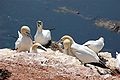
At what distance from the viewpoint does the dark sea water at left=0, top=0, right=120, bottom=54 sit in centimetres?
6748

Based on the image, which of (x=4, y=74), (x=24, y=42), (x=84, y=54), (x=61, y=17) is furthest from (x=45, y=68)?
(x=61, y=17)

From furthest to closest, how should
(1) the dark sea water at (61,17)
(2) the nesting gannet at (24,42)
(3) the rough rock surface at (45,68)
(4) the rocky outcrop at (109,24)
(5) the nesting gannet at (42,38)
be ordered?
(4) the rocky outcrop at (109,24)
(1) the dark sea water at (61,17)
(5) the nesting gannet at (42,38)
(2) the nesting gannet at (24,42)
(3) the rough rock surface at (45,68)

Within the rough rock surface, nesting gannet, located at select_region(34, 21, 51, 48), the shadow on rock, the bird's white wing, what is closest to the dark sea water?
nesting gannet, located at select_region(34, 21, 51, 48)

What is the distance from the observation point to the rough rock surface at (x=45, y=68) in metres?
15.5

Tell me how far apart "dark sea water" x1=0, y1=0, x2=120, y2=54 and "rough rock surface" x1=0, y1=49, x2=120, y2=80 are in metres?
38.3

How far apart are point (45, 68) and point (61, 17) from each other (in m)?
66.4

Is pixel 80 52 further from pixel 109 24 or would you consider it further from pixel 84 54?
pixel 109 24

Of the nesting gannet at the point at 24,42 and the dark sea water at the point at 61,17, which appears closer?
the nesting gannet at the point at 24,42

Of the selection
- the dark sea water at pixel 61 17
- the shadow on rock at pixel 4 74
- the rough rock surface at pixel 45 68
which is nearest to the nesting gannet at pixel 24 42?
the rough rock surface at pixel 45 68

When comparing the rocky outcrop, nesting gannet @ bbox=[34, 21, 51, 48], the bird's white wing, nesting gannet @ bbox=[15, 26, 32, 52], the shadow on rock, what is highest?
the rocky outcrop

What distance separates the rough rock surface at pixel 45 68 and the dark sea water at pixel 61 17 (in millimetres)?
38325

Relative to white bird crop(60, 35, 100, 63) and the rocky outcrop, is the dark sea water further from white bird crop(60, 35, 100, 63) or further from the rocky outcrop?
white bird crop(60, 35, 100, 63)

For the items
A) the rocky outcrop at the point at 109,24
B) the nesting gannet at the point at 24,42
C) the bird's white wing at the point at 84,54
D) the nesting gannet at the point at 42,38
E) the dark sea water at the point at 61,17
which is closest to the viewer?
the bird's white wing at the point at 84,54

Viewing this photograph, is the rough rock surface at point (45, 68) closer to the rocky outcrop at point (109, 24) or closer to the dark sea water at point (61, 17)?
the dark sea water at point (61, 17)
